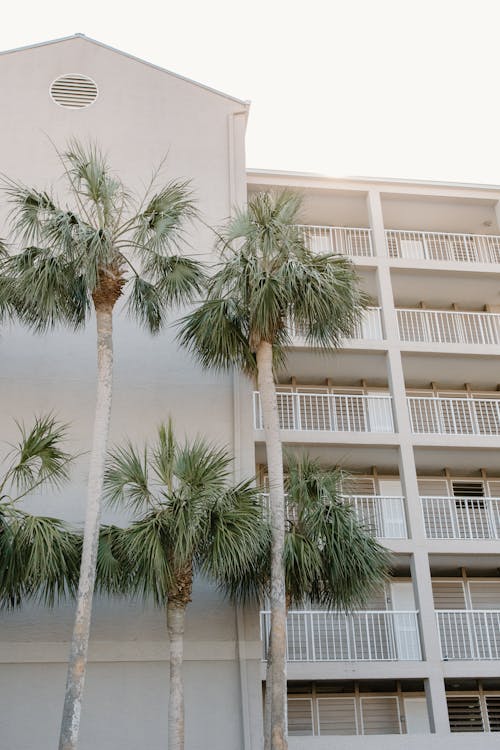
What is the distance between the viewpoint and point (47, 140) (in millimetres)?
17906

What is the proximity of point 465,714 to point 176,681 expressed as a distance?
32.2 feet

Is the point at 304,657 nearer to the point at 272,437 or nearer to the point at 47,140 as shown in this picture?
the point at 272,437

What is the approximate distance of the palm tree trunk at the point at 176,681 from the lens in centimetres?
1177

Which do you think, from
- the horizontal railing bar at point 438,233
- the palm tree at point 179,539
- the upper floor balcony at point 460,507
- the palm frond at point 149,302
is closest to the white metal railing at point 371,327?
the horizontal railing bar at point 438,233

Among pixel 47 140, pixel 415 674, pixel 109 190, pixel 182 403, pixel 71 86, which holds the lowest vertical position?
pixel 415 674

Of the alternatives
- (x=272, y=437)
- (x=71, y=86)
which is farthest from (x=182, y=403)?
(x=71, y=86)

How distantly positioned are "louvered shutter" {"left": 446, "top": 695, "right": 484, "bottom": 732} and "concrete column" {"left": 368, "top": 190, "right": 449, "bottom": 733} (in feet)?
12.0

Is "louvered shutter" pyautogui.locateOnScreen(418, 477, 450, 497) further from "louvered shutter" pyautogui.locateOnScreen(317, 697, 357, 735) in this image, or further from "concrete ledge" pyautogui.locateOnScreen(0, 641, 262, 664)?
"concrete ledge" pyautogui.locateOnScreen(0, 641, 262, 664)

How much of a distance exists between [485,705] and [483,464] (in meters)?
5.64

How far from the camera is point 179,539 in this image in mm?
11867

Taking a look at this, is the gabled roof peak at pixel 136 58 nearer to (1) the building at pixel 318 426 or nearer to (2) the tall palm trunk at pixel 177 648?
(1) the building at pixel 318 426

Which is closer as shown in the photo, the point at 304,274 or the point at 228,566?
the point at 228,566

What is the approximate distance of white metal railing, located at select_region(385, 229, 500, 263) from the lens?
21969 mm

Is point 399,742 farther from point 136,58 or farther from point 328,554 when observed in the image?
point 136,58
